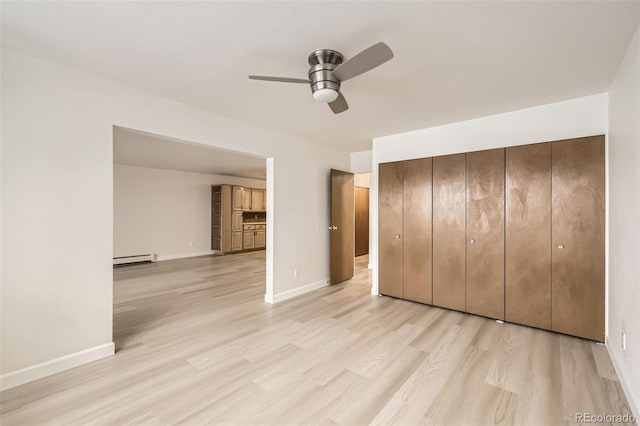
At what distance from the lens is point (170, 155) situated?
555cm

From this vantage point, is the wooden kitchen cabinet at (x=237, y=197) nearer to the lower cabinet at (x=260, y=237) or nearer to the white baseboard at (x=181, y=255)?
the lower cabinet at (x=260, y=237)

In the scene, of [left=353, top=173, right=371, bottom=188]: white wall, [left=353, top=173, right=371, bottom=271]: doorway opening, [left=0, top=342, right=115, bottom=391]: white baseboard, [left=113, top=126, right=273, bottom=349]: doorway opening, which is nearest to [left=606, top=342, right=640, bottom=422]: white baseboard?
[left=113, top=126, right=273, bottom=349]: doorway opening

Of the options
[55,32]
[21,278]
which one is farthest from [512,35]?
[21,278]

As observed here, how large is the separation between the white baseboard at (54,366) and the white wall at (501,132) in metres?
3.37

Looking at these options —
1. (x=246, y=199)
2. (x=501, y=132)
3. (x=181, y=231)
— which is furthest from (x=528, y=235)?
(x=181, y=231)

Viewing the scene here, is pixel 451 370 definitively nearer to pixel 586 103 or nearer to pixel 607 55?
pixel 607 55

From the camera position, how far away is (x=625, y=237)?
6.78ft

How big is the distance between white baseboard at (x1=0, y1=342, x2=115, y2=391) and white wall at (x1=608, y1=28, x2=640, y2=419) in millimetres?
3918

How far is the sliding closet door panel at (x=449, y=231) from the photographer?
3496mm

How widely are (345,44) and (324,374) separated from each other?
2.46m

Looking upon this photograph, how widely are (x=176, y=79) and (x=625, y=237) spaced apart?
3811mm

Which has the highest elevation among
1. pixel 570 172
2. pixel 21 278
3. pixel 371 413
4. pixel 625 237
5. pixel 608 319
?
pixel 570 172

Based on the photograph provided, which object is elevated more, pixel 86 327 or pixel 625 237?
pixel 625 237

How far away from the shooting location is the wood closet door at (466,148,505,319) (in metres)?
3.22
